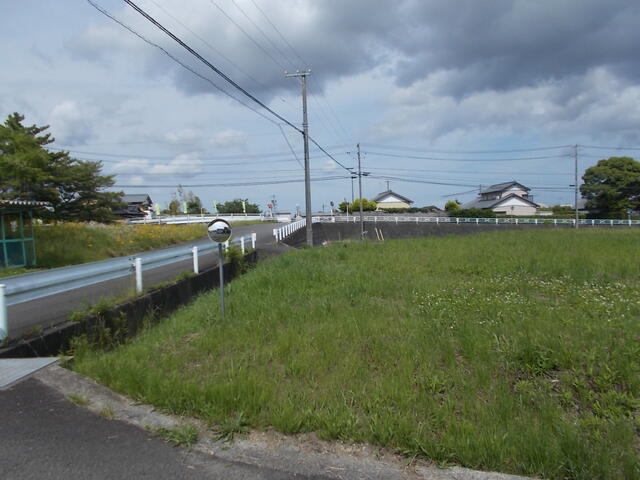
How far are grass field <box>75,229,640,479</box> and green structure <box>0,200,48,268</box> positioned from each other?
1099cm

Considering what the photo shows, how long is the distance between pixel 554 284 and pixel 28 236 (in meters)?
16.4

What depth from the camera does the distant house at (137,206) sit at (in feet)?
201

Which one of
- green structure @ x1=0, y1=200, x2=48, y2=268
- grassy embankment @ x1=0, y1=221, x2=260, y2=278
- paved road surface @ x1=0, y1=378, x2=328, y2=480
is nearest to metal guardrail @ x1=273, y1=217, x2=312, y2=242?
grassy embankment @ x1=0, y1=221, x2=260, y2=278

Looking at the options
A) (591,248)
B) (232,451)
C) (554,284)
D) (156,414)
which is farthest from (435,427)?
(591,248)

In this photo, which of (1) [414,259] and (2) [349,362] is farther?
(1) [414,259]

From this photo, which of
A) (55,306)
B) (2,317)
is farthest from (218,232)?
(55,306)

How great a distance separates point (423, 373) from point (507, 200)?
7594 cm

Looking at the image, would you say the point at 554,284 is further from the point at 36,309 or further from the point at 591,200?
the point at 591,200

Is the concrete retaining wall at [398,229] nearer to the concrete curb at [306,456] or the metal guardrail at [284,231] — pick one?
the metal guardrail at [284,231]

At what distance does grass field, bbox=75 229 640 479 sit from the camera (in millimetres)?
3043

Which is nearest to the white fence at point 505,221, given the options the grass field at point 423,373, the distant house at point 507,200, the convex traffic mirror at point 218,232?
the distant house at point 507,200

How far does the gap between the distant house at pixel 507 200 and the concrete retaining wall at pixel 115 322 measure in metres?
68.9

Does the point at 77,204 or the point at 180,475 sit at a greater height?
the point at 77,204

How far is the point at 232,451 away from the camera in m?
3.07
